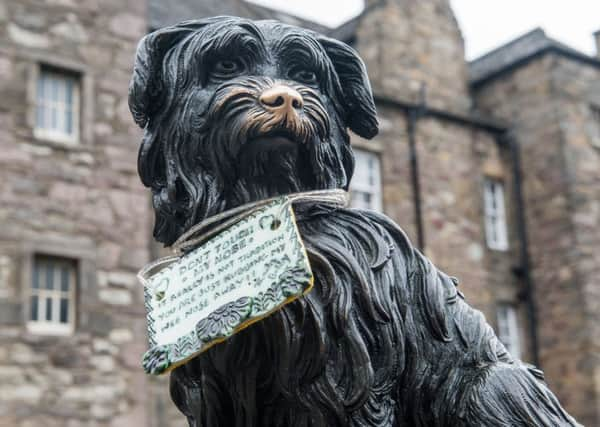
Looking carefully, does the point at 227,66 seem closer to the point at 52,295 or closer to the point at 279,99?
the point at 279,99

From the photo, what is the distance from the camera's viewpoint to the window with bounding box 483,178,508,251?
65.8 ft

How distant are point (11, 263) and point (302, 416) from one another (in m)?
11.0

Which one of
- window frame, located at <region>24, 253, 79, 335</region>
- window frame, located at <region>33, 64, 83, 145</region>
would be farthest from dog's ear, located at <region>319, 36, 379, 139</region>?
window frame, located at <region>33, 64, 83, 145</region>

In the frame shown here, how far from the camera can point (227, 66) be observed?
2574 millimetres

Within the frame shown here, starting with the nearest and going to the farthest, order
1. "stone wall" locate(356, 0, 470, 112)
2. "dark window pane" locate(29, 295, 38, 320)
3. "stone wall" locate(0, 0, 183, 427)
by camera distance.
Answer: "stone wall" locate(0, 0, 183, 427), "dark window pane" locate(29, 295, 38, 320), "stone wall" locate(356, 0, 470, 112)

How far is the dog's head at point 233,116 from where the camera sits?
2.47 metres

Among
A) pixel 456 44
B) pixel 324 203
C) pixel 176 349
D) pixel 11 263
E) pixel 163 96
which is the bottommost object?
pixel 176 349

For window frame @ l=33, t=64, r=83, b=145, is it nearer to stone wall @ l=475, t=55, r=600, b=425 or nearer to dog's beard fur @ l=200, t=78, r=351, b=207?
stone wall @ l=475, t=55, r=600, b=425

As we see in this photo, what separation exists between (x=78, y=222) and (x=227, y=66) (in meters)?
11.2

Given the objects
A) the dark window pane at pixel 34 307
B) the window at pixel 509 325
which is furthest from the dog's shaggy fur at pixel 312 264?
the window at pixel 509 325

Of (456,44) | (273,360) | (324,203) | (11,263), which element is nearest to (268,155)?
(324,203)

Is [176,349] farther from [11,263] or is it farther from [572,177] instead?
[572,177]

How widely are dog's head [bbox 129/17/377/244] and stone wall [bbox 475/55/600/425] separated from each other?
54.7ft

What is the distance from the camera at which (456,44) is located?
20.5 metres
